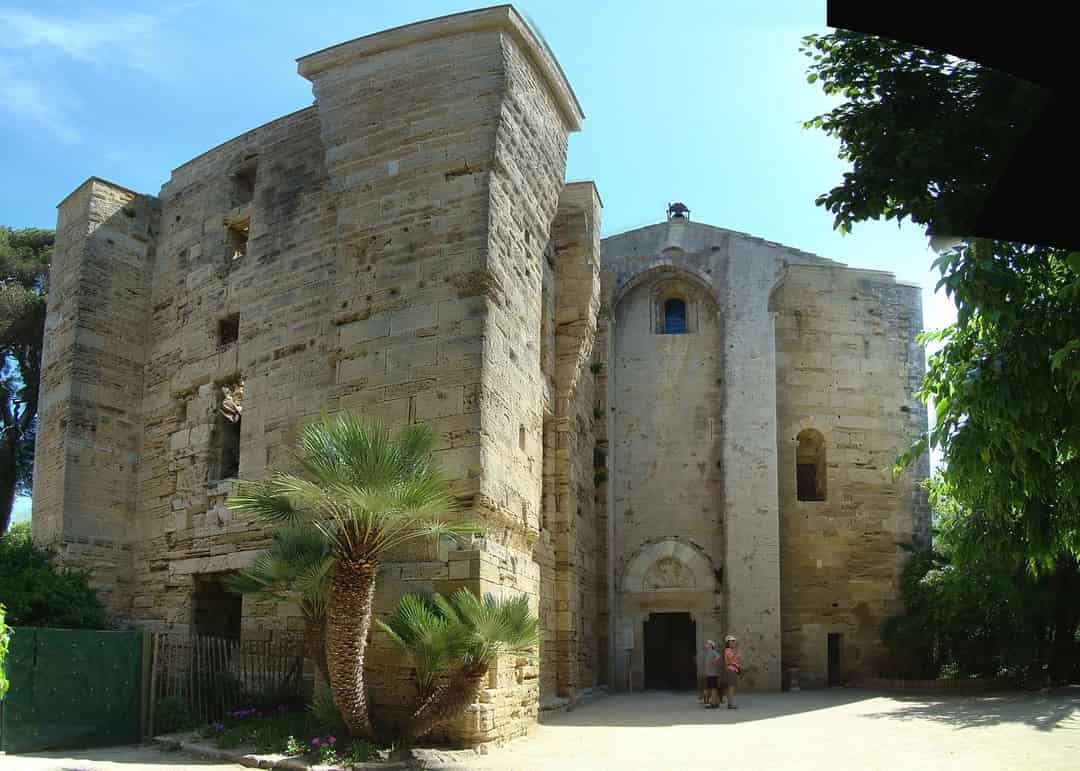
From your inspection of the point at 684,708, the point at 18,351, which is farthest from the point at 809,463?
the point at 18,351

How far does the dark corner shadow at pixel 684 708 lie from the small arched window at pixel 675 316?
6404mm

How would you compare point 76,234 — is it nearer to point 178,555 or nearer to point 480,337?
point 178,555

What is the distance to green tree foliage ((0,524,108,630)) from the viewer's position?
1264 centimetres

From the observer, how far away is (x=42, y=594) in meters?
12.9

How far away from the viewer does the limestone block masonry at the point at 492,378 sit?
37.8 feet

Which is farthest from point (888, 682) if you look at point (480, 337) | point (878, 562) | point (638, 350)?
point (480, 337)

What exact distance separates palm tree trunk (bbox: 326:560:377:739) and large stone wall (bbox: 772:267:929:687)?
418 inches

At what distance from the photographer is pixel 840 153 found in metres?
9.05

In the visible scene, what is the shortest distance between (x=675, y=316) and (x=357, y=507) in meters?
11.8

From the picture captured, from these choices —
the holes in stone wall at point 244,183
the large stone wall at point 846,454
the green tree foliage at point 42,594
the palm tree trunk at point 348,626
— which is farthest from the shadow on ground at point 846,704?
the holes in stone wall at point 244,183

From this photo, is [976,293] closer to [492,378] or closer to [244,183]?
[492,378]

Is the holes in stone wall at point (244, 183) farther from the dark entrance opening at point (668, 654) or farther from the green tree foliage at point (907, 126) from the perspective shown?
the dark entrance opening at point (668, 654)

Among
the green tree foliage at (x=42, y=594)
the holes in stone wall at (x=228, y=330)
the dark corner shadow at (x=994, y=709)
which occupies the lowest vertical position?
the dark corner shadow at (x=994, y=709)

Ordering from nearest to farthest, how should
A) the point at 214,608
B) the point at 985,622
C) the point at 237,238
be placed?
the point at 214,608, the point at 237,238, the point at 985,622
